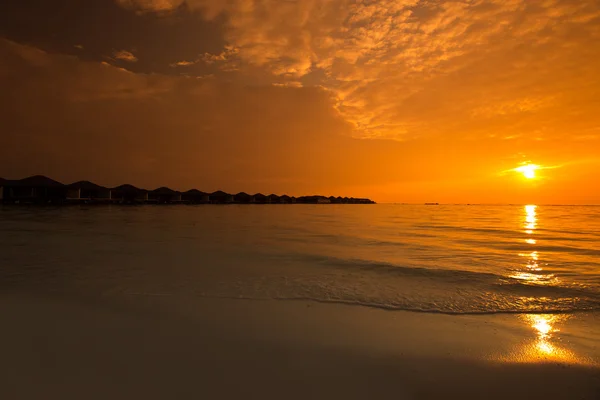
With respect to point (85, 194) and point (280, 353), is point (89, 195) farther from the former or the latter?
point (280, 353)

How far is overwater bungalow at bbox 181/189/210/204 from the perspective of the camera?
75.8m

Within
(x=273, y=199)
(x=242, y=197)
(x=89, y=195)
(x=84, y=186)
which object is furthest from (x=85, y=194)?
(x=273, y=199)

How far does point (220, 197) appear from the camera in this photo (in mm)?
88688

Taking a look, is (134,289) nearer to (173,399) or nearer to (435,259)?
(173,399)

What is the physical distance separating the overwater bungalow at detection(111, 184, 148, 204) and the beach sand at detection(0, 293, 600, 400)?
59.5m

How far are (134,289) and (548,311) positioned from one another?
26.7ft

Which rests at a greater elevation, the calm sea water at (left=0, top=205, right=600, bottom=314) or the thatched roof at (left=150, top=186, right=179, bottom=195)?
the thatched roof at (left=150, top=186, right=179, bottom=195)

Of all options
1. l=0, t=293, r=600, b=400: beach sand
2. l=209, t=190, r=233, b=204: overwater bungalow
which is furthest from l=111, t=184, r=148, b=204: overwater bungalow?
l=0, t=293, r=600, b=400: beach sand

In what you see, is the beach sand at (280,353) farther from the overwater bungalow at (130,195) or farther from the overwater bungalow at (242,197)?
the overwater bungalow at (242,197)

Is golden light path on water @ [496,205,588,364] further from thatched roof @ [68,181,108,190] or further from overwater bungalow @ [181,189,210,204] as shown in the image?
overwater bungalow @ [181,189,210,204]

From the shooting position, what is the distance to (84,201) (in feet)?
185

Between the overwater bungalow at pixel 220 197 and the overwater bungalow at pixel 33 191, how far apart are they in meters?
35.7

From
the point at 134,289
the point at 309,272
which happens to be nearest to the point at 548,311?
the point at 309,272

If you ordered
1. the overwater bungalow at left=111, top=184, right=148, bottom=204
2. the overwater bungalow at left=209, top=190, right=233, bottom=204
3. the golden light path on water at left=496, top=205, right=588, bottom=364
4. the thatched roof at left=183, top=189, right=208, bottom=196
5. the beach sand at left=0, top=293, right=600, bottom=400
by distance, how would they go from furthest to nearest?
the overwater bungalow at left=209, top=190, right=233, bottom=204
the thatched roof at left=183, top=189, right=208, bottom=196
the overwater bungalow at left=111, top=184, right=148, bottom=204
the golden light path on water at left=496, top=205, right=588, bottom=364
the beach sand at left=0, top=293, right=600, bottom=400
